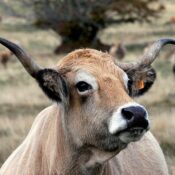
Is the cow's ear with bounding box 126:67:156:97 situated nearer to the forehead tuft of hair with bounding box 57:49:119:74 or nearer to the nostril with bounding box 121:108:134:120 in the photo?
the forehead tuft of hair with bounding box 57:49:119:74

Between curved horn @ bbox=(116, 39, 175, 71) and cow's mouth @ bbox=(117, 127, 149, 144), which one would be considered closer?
cow's mouth @ bbox=(117, 127, 149, 144)

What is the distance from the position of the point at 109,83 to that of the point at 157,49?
3.79 ft

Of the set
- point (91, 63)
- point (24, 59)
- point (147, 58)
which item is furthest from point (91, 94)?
point (147, 58)

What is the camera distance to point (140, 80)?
21.4 ft

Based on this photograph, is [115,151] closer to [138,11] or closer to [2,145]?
[2,145]

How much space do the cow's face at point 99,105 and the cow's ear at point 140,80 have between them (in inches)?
6.6

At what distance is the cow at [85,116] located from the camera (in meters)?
5.74

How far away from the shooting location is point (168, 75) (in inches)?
934

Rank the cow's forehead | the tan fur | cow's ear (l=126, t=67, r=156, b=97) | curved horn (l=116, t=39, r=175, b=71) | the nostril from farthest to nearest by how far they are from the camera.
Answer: curved horn (l=116, t=39, r=175, b=71)
cow's ear (l=126, t=67, r=156, b=97)
the cow's forehead
the tan fur
the nostril

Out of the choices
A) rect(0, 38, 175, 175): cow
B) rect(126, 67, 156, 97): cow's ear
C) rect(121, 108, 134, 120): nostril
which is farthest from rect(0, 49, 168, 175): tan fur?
rect(126, 67, 156, 97): cow's ear

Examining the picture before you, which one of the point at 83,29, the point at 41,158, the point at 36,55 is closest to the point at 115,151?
the point at 41,158

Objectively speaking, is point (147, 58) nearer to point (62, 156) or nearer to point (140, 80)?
point (140, 80)

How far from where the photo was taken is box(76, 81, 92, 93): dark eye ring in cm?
595

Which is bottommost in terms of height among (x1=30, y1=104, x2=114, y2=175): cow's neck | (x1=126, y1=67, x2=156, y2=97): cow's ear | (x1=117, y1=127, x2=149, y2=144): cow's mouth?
(x1=30, y1=104, x2=114, y2=175): cow's neck
